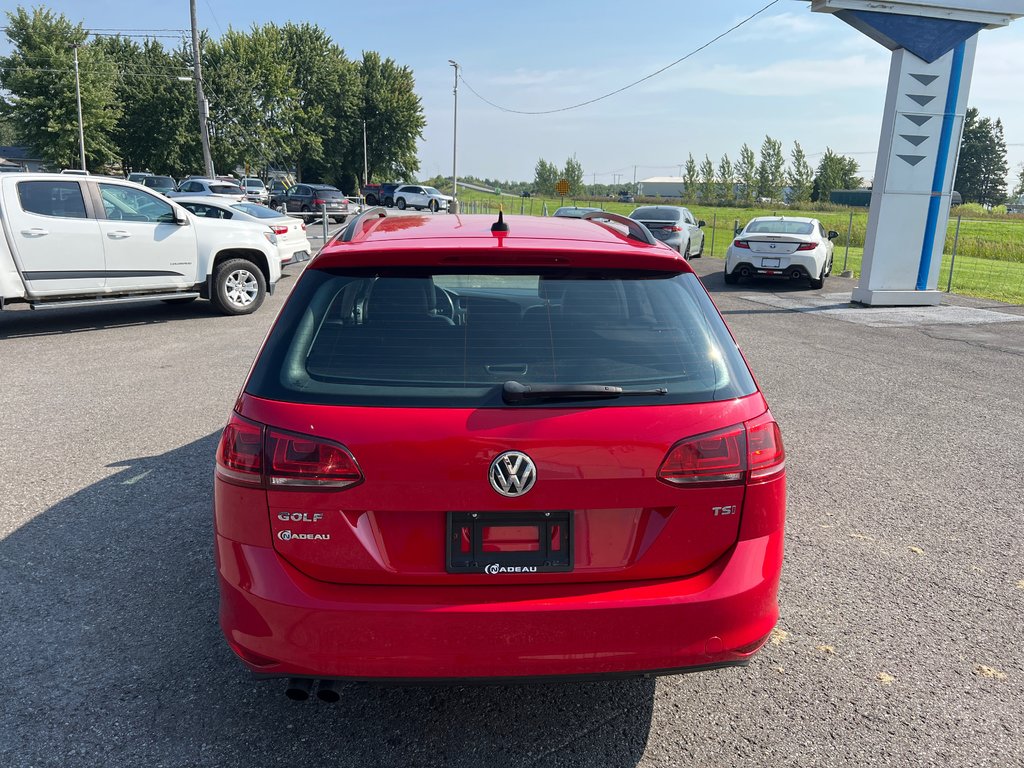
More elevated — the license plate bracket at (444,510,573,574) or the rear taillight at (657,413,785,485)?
the rear taillight at (657,413,785,485)

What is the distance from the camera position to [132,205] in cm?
1025

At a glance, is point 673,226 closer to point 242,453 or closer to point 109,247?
point 109,247

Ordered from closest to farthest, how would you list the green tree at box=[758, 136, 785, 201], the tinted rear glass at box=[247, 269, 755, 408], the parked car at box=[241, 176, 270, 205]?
the tinted rear glass at box=[247, 269, 755, 408], the parked car at box=[241, 176, 270, 205], the green tree at box=[758, 136, 785, 201]

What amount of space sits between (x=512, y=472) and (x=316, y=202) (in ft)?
123

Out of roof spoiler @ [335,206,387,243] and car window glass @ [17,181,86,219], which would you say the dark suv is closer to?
car window glass @ [17,181,86,219]

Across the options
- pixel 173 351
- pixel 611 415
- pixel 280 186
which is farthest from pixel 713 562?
pixel 280 186

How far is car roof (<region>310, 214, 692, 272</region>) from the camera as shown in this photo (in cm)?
245

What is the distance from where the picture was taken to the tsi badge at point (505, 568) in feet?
7.24

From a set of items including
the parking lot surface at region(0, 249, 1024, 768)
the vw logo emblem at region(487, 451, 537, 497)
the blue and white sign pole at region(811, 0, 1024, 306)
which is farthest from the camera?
the blue and white sign pole at region(811, 0, 1024, 306)

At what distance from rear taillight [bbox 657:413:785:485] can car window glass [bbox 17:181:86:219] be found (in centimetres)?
978

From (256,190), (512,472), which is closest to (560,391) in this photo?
(512,472)

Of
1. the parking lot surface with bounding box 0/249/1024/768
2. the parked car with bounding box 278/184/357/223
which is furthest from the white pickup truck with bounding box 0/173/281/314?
the parked car with bounding box 278/184/357/223

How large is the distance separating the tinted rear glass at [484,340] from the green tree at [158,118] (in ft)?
206

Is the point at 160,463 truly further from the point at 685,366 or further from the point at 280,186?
the point at 280,186
